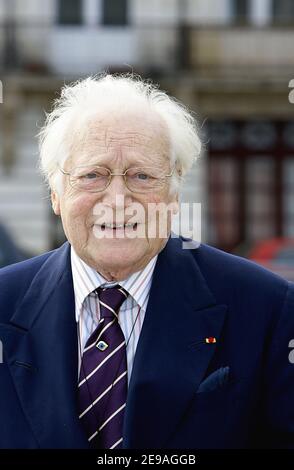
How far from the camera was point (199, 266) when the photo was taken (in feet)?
8.96

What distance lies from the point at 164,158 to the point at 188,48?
59.4ft

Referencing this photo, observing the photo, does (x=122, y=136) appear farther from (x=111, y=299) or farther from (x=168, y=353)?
(x=168, y=353)

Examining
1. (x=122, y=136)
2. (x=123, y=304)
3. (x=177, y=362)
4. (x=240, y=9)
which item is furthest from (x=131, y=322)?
(x=240, y=9)

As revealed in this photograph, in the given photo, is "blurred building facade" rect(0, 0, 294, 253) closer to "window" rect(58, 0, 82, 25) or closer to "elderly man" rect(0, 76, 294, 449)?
"window" rect(58, 0, 82, 25)

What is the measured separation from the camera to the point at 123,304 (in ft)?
8.48

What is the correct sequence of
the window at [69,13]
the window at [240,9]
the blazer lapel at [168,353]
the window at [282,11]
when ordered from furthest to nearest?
the window at [69,13] < the window at [240,9] < the window at [282,11] < the blazer lapel at [168,353]

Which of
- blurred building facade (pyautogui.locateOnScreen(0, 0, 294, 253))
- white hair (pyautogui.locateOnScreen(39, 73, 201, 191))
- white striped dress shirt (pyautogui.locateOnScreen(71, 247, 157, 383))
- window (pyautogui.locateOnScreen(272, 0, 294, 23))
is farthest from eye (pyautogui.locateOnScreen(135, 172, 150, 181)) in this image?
window (pyautogui.locateOnScreen(272, 0, 294, 23))

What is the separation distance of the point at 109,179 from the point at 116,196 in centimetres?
4

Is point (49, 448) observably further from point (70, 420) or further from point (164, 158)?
point (164, 158)

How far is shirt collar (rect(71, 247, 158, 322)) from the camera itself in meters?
2.59

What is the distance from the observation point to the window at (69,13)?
2105cm

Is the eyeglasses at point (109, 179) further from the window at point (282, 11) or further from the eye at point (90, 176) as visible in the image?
the window at point (282, 11)

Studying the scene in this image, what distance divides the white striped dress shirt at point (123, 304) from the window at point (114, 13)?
18.9m

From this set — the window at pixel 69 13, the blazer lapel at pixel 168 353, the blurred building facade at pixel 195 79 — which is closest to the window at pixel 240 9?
the blurred building facade at pixel 195 79
